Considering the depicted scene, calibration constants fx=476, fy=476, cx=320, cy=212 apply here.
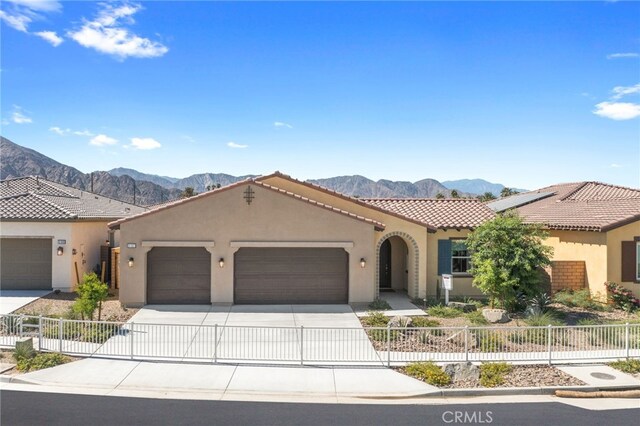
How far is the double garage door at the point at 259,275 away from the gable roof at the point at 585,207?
8836 millimetres

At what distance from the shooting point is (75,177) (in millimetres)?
120500

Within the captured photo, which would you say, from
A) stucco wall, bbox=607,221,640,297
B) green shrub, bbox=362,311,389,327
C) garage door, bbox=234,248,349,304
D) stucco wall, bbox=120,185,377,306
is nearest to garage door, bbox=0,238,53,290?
stucco wall, bbox=120,185,377,306

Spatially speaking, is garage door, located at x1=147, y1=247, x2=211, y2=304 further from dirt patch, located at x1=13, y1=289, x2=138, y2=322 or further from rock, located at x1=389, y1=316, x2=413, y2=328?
rock, located at x1=389, y1=316, x2=413, y2=328

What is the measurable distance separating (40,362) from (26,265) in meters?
10.3

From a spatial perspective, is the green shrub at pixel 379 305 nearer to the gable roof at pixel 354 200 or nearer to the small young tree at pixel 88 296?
the gable roof at pixel 354 200

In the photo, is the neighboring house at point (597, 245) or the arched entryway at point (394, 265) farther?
the arched entryway at point (394, 265)

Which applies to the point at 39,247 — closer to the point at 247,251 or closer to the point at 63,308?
the point at 63,308

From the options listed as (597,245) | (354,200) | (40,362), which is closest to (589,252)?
(597,245)

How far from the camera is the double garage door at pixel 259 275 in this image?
17531mm

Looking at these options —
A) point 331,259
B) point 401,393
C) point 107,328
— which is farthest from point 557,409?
point 107,328

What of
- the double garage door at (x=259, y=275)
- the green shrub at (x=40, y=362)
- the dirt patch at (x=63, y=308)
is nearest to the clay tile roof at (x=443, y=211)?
the double garage door at (x=259, y=275)

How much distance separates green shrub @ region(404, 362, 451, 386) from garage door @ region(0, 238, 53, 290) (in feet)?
52.0

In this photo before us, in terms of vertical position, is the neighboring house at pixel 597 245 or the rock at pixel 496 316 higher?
the neighboring house at pixel 597 245

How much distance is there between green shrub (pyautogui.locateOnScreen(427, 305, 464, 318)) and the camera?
53.5 feet
